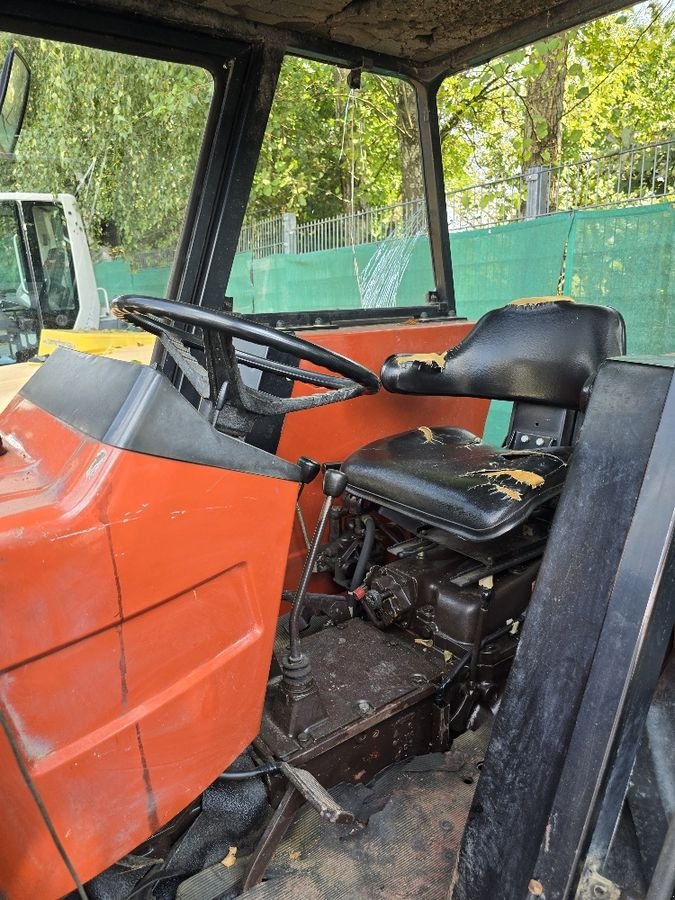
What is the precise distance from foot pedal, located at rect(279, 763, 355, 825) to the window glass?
3.95 feet

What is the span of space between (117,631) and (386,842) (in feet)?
2.72

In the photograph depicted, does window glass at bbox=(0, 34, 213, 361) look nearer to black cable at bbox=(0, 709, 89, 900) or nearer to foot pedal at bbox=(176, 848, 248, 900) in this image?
black cable at bbox=(0, 709, 89, 900)

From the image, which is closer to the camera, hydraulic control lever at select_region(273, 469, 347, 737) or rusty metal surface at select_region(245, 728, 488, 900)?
rusty metal surface at select_region(245, 728, 488, 900)

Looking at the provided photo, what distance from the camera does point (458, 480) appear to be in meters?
1.73

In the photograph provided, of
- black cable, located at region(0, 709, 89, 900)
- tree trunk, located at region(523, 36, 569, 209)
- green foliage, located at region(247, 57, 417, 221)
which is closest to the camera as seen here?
black cable, located at region(0, 709, 89, 900)

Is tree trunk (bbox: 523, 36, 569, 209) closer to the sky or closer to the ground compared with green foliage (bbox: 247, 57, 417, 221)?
closer to the sky

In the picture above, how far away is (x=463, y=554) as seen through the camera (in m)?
1.83

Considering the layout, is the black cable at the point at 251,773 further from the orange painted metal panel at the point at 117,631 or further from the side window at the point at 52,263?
the side window at the point at 52,263

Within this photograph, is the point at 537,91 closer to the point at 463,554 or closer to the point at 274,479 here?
the point at 463,554

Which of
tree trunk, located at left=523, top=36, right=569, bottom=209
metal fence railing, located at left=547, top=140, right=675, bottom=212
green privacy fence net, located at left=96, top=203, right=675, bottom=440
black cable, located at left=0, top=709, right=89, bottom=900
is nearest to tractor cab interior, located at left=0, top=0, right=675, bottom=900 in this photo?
black cable, located at left=0, top=709, right=89, bottom=900

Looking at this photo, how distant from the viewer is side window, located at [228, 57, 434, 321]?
81.7 inches

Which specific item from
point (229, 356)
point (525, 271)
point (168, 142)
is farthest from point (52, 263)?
point (525, 271)

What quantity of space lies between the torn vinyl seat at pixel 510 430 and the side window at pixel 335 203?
1.54ft

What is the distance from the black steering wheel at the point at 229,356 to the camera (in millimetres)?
1087
